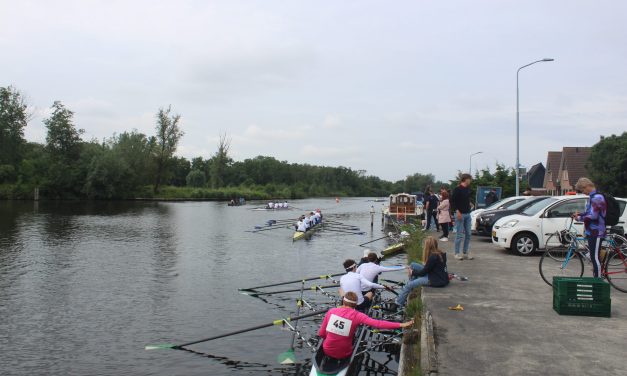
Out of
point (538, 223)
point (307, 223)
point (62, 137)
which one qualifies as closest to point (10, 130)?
point (62, 137)

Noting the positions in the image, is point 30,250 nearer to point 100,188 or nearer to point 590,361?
point 590,361

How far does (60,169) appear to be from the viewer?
8269 centimetres

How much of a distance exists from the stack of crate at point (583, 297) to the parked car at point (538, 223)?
6.62 meters

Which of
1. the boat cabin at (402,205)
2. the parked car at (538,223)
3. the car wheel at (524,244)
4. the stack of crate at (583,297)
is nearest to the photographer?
the stack of crate at (583,297)

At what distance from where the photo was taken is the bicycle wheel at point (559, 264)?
32.6ft

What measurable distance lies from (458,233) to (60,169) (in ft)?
275

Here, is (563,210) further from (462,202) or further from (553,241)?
(462,202)

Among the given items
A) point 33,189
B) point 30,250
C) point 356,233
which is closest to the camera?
point 30,250

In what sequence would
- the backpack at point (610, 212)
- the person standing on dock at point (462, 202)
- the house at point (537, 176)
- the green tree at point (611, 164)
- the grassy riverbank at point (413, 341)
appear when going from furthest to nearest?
1. the house at point (537, 176)
2. the green tree at point (611, 164)
3. the person standing on dock at point (462, 202)
4. the backpack at point (610, 212)
5. the grassy riverbank at point (413, 341)

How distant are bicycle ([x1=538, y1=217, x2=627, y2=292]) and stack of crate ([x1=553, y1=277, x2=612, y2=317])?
1.70 metres

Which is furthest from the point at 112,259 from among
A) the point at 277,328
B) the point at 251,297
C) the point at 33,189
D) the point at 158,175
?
the point at 158,175

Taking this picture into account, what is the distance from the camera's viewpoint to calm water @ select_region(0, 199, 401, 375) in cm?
969

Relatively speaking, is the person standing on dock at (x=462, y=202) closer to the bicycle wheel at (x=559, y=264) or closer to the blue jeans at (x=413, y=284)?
the bicycle wheel at (x=559, y=264)

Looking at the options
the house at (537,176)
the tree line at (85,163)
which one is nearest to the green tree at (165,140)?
the tree line at (85,163)
